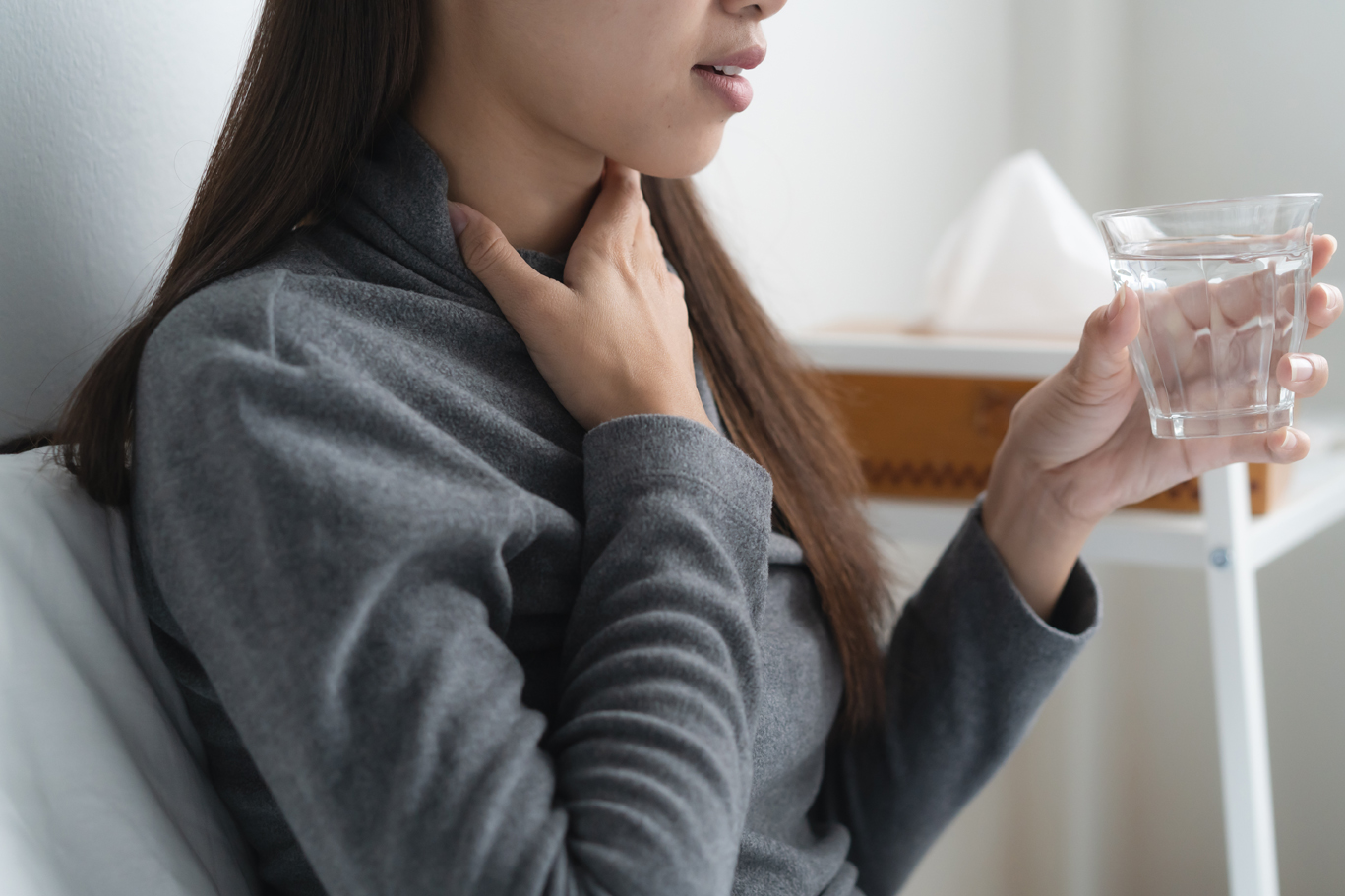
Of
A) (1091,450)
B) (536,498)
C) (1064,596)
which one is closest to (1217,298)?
(1091,450)

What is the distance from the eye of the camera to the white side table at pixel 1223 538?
103 centimetres

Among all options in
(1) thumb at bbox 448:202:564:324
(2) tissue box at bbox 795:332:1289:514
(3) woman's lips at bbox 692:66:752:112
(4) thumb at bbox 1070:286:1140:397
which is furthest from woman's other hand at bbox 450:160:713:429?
(2) tissue box at bbox 795:332:1289:514

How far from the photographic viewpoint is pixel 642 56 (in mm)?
638

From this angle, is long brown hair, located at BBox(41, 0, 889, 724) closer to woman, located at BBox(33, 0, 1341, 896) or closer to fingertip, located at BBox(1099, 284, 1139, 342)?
woman, located at BBox(33, 0, 1341, 896)

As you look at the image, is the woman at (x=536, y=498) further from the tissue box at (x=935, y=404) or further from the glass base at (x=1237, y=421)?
the tissue box at (x=935, y=404)

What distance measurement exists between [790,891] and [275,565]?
0.41 m

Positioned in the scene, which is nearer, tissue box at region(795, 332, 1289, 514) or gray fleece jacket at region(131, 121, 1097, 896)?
gray fleece jacket at region(131, 121, 1097, 896)

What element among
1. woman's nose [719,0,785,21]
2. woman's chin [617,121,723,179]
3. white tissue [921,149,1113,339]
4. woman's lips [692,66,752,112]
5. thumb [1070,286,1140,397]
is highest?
woman's nose [719,0,785,21]

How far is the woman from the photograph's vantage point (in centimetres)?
49

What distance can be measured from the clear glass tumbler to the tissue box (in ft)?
1.39

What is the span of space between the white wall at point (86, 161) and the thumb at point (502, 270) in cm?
26

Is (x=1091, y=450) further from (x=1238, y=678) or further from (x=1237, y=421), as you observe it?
(x=1238, y=678)

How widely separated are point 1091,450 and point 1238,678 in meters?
0.39

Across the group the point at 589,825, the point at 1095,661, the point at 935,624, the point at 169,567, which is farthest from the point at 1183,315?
the point at 1095,661
